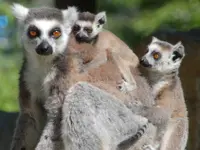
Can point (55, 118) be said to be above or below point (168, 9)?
below

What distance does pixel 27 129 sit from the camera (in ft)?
18.3

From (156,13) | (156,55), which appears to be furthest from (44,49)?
(156,13)

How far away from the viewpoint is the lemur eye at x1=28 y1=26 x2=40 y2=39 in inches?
209

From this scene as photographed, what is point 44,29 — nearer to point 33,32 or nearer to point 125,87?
point 33,32

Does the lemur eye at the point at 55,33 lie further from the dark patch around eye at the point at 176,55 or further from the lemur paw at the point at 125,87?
the dark patch around eye at the point at 176,55

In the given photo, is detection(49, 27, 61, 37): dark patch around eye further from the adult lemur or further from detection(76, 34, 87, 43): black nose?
detection(76, 34, 87, 43): black nose

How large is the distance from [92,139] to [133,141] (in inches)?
19.8

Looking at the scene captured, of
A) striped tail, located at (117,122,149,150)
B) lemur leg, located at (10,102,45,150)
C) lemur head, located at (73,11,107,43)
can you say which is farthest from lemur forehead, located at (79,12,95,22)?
striped tail, located at (117,122,149,150)

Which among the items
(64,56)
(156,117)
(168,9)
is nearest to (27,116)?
(64,56)

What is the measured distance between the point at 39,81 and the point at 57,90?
20cm

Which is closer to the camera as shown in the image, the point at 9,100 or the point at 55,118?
the point at 55,118

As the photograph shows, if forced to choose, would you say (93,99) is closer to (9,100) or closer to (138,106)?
(138,106)

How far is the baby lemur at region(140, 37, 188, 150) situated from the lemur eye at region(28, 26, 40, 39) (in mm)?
1055

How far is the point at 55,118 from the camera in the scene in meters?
5.26
